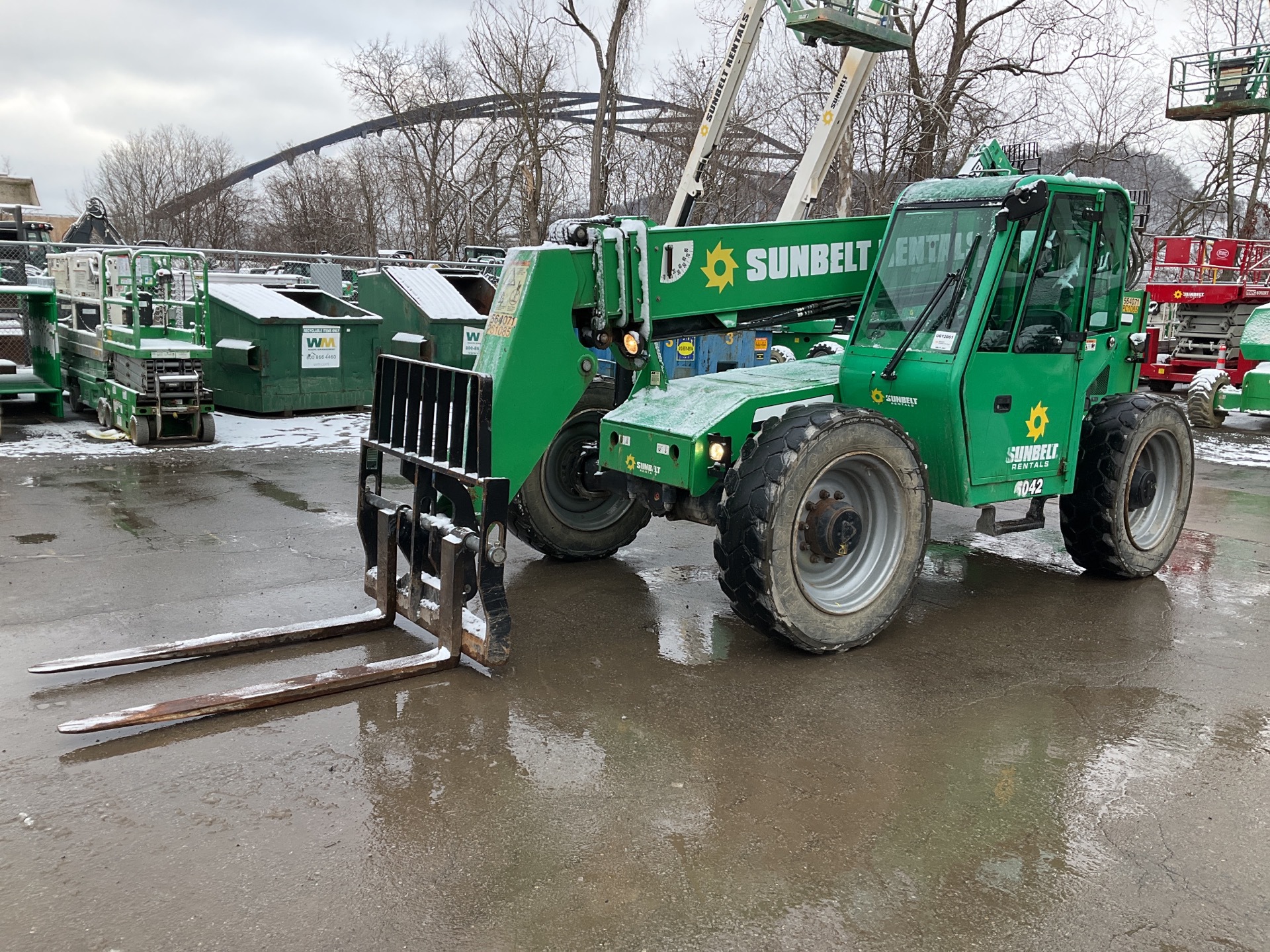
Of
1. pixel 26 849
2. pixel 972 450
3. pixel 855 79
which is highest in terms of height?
pixel 855 79

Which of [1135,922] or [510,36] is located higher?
[510,36]

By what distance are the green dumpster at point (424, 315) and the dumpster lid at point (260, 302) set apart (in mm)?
1200

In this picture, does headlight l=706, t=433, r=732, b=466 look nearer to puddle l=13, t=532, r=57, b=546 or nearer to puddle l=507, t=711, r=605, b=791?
puddle l=507, t=711, r=605, b=791

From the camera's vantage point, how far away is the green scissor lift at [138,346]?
1095cm

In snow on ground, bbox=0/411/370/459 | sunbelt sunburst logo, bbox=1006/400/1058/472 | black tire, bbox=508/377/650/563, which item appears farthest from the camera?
snow on ground, bbox=0/411/370/459

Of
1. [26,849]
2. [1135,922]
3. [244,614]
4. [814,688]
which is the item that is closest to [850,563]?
[814,688]

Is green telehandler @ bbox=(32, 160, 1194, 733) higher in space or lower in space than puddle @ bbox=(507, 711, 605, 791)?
higher

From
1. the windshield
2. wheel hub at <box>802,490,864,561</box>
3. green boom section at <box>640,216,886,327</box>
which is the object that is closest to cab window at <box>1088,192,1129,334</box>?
the windshield

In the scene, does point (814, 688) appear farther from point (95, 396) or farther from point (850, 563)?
point (95, 396)

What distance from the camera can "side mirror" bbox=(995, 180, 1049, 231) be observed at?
532cm

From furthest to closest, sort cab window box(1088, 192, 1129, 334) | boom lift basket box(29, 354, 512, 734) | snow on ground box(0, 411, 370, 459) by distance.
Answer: snow on ground box(0, 411, 370, 459) → cab window box(1088, 192, 1129, 334) → boom lift basket box(29, 354, 512, 734)

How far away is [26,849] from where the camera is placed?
10.9ft

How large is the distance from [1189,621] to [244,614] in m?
5.35

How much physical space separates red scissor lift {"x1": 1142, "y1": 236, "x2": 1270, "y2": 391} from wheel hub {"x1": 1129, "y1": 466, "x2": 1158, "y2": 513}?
35.6 ft
